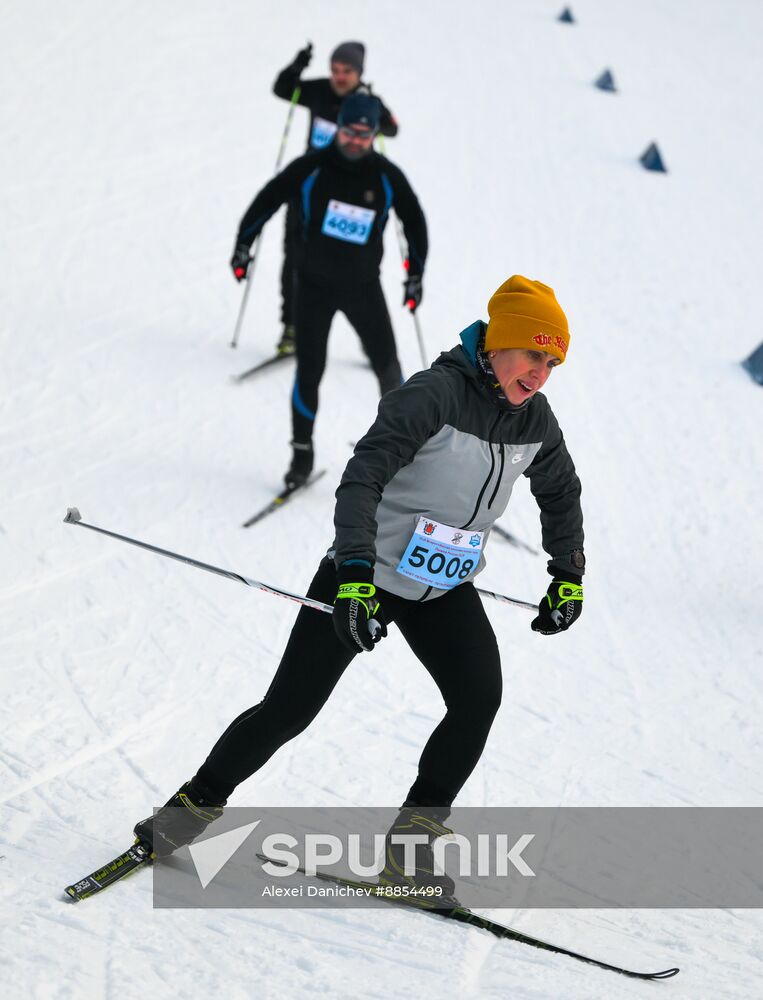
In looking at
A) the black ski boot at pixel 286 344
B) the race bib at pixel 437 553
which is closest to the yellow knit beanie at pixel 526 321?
the race bib at pixel 437 553

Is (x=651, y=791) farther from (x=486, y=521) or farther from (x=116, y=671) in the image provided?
(x=116, y=671)

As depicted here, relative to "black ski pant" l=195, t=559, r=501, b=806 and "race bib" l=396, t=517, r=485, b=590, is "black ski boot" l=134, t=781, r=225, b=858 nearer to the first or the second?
"black ski pant" l=195, t=559, r=501, b=806

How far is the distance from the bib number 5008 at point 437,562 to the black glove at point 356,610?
21 cm

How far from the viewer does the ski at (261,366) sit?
7.07m

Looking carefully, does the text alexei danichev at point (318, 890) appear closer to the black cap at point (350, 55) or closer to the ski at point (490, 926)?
→ the ski at point (490, 926)

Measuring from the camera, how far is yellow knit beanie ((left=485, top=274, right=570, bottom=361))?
265cm

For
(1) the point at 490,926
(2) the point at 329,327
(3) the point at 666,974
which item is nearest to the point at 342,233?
(2) the point at 329,327

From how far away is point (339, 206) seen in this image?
506cm

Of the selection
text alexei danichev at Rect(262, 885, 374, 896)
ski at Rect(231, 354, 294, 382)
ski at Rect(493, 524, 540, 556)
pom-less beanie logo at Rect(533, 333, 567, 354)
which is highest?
pom-less beanie logo at Rect(533, 333, 567, 354)

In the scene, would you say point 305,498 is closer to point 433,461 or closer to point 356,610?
point 433,461

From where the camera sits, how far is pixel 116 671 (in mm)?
4090

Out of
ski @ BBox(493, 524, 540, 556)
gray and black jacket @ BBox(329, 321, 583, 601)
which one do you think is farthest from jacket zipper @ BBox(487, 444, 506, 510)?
ski @ BBox(493, 524, 540, 556)

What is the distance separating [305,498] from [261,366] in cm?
167

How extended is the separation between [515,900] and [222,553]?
2.46m
